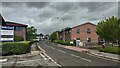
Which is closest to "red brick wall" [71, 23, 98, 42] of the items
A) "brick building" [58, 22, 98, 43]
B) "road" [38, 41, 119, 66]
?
"brick building" [58, 22, 98, 43]

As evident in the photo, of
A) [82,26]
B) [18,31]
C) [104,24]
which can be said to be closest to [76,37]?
[82,26]

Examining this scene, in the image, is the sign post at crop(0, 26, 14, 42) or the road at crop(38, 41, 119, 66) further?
the sign post at crop(0, 26, 14, 42)

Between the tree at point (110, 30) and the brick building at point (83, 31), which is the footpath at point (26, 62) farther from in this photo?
the brick building at point (83, 31)

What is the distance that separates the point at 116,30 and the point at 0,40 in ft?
85.3

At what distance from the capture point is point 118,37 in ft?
144

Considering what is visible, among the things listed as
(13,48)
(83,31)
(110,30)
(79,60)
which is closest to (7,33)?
(13,48)

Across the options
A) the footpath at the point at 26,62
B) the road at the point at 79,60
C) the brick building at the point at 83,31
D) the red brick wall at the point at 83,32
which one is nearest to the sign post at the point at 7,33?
the footpath at the point at 26,62

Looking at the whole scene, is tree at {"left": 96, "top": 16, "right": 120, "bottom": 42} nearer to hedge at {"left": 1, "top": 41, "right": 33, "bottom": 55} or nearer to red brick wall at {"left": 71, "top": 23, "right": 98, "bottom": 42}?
hedge at {"left": 1, "top": 41, "right": 33, "bottom": 55}

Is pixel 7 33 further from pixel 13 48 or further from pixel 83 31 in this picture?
pixel 83 31

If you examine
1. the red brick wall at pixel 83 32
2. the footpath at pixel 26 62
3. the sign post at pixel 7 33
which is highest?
the red brick wall at pixel 83 32

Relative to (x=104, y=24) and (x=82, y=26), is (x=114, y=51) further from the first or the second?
(x=82, y=26)

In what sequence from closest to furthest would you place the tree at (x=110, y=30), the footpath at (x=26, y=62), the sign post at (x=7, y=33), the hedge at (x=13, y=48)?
the footpath at (x=26, y=62) → the hedge at (x=13, y=48) → the sign post at (x=7, y=33) → the tree at (x=110, y=30)

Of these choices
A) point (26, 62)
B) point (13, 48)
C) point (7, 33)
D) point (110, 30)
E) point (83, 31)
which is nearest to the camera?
point (26, 62)

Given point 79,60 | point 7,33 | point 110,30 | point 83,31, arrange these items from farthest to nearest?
point 83,31 → point 110,30 → point 7,33 → point 79,60
